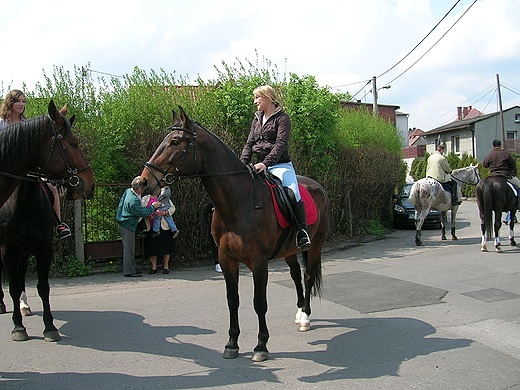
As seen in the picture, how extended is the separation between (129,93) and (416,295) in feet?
26.4

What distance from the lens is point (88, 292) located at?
8094mm

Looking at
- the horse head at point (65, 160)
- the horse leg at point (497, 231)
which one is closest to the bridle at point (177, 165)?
the horse head at point (65, 160)

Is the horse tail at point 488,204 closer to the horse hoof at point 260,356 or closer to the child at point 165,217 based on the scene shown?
the child at point 165,217

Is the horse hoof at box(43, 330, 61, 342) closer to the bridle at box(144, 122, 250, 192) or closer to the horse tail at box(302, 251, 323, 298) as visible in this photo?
the bridle at box(144, 122, 250, 192)

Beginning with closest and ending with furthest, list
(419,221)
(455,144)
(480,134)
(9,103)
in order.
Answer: (9,103) → (419,221) → (480,134) → (455,144)

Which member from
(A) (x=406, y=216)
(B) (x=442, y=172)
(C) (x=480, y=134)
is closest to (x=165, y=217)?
(B) (x=442, y=172)

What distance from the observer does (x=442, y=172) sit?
44.9ft

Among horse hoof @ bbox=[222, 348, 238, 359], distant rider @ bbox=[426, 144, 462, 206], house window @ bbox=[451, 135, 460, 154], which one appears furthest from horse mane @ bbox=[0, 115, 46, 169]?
house window @ bbox=[451, 135, 460, 154]

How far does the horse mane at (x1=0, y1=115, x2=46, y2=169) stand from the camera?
4453 millimetres

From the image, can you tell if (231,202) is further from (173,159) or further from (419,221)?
(419,221)

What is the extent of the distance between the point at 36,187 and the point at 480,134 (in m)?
49.8

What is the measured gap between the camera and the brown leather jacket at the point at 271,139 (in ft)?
Answer: 16.8

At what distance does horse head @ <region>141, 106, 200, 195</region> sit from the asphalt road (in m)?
1.87

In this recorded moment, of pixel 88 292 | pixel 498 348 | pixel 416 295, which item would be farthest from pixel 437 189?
pixel 88 292
